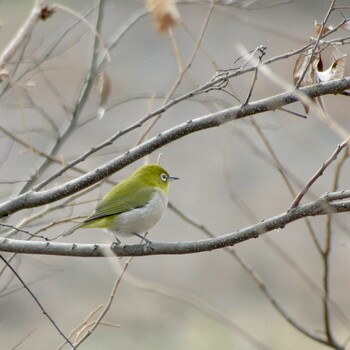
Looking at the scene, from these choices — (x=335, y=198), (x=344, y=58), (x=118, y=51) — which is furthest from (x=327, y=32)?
(x=118, y=51)

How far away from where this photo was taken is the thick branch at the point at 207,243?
2705mm

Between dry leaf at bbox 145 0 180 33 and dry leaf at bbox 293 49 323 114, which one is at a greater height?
dry leaf at bbox 293 49 323 114

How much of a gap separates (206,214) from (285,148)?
2020 millimetres

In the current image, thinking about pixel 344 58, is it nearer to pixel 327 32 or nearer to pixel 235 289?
pixel 327 32

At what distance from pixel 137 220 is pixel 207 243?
1755 millimetres

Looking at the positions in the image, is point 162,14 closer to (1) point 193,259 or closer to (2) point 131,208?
(2) point 131,208

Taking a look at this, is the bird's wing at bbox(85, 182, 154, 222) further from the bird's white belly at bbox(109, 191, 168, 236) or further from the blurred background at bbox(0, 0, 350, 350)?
the blurred background at bbox(0, 0, 350, 350)

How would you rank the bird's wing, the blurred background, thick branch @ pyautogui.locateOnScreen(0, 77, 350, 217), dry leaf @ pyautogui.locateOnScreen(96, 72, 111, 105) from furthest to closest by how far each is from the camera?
the blurred background, the bird's wing, dry leaf @ pyautogui.locateOnScreen(96, 72, 111, 105), thick branch @ pyautogui.locateOnScreen(0, 77, 350, 217)

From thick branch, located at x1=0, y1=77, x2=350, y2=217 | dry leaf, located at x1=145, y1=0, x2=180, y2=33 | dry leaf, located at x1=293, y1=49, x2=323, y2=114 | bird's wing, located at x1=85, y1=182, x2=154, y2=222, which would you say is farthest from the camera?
bird's wing, located at x1=85, y1=182, x2=154, y2=222

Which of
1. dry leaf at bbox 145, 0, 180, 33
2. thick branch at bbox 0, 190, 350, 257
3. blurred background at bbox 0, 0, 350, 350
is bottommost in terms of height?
dry leaf at bbox 145, 0, 180, 33

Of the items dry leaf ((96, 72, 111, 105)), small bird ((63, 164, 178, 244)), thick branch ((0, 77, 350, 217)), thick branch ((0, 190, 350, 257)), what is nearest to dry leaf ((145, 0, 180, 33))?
thick branch ((0, 77, 350, 217))

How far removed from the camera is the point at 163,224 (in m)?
13.7

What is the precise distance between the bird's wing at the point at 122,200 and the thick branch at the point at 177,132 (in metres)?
1.54

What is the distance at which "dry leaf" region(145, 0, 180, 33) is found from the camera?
5.80 feet
